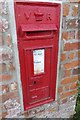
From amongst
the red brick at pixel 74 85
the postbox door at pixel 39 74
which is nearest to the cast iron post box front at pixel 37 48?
the postbox door at pixel 39 74

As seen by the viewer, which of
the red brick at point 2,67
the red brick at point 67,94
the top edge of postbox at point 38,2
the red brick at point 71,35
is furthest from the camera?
the red brick at point 67,94

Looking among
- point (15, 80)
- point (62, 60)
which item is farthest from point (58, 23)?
point (15, 80)

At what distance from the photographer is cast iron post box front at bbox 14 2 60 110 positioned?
4.24 ft

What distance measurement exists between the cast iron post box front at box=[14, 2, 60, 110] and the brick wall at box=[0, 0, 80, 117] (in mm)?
71

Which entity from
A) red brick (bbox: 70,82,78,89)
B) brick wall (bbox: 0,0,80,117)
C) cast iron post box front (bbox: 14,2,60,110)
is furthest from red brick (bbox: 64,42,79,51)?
red brick (bbox: 70,82,78,89)

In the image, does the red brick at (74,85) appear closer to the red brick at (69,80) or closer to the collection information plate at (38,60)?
the red brick at (69,80)

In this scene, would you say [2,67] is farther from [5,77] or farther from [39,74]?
[39,74]

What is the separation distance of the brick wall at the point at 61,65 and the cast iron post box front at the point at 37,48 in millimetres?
71

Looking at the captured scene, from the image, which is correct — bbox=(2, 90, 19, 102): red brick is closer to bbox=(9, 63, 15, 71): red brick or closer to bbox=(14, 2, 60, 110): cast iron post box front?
bbox=(14, 2, 60, 110): cast iron post box front

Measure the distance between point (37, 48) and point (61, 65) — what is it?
0.33 m

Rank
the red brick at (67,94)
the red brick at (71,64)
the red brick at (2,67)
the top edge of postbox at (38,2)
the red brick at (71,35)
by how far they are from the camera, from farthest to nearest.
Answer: the red brick at (67,94) → the red brick at (71,64) → the red brick at (71,35) → the red brick at (2,67) → the top edge of postbox at (38,2)

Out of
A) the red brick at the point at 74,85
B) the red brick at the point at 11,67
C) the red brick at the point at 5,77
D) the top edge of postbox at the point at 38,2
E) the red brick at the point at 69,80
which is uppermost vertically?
the top edge of postbox at the point at 38,2

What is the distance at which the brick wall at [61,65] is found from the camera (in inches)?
51.4

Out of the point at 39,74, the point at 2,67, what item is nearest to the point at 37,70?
the point at 39,74
